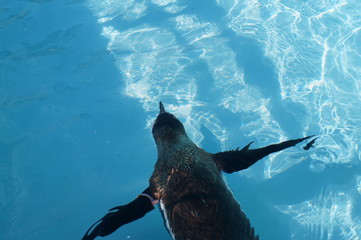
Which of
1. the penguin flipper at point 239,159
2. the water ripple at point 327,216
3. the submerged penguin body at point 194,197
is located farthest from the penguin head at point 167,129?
the water ripple at point 327,216

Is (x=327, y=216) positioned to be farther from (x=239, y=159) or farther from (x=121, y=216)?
(x=121, y=216)

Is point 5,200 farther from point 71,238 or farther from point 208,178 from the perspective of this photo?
point 208,178

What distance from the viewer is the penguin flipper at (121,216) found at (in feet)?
10.8

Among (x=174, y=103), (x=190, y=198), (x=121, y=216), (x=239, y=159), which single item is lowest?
(x=174, y=103)

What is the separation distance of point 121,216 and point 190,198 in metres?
0.96

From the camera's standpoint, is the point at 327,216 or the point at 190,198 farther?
the point at 327,216

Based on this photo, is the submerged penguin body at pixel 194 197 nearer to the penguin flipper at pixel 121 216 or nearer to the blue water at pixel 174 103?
the penguin flipper at pixel 121 216

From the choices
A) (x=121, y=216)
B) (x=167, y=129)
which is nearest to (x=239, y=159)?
(x=167, y=129)

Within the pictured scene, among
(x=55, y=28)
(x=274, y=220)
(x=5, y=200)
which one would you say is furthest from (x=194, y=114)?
(x=55, y=28)

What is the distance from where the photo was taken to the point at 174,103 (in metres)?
7.80

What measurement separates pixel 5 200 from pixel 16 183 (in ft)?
1.65

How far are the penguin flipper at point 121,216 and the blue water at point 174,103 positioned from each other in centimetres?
283

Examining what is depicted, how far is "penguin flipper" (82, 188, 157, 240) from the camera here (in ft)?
10.8

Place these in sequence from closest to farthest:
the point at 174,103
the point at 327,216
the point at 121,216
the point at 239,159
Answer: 1. the point at 121,216
2. the point at 239,159
3. the point at 327,216
4. the point at 174,103
